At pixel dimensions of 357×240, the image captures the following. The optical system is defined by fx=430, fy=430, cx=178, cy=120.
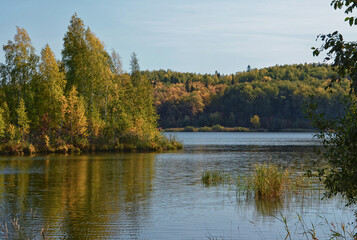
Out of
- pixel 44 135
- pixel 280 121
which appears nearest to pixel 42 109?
pixel 44 135

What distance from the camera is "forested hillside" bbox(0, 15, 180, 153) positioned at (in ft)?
180

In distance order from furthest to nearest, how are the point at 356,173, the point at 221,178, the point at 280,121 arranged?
1. the point at 280,121
2. the point at 221,178
3. the point at 356,173

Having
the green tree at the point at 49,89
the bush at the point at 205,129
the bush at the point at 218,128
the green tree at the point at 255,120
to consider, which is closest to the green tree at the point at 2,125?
the green tree at the point at 49,89

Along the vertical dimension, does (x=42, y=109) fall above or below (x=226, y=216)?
above

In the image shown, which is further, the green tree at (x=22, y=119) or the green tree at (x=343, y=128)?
the green tree at (x=22, y=119)

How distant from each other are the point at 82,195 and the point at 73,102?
3464 cm

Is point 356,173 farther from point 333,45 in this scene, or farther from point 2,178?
point 2,178

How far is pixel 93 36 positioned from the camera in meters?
62.4

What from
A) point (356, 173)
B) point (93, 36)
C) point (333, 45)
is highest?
point (93, 36)

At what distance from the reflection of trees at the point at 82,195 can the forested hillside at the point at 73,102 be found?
657 inches

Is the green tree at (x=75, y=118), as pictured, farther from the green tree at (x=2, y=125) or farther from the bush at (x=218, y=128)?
the bush at (x=218, y=128)

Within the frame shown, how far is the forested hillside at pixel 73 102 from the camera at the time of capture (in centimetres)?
5481

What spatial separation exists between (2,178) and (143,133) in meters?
30.6

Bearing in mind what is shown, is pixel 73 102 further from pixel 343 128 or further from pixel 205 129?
pixel 205 129
